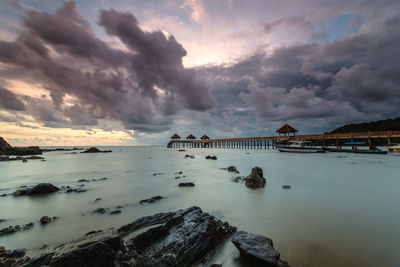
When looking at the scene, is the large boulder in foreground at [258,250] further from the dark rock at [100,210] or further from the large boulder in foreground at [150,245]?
the dark rock at [100,210]

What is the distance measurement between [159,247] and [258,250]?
6.25 feet

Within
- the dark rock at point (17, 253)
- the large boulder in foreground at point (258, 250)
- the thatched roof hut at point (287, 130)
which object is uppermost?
the thatched roof hut at point (287, 130)

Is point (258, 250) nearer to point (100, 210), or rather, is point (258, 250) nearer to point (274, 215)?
point (274, 215)

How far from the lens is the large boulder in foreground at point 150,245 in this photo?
2.50m

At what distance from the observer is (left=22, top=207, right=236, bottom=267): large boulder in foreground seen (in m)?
2.50

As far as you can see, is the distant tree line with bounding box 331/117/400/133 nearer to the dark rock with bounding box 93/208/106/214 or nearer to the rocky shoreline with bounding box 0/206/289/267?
the rocky shoreline with bounding box 0/206/289/267

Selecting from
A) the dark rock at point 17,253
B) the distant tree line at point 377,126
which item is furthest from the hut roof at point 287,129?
the distant tree line at point 377,126

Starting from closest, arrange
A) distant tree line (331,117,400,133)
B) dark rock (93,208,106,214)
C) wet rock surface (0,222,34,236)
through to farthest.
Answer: wet rock surface (0,222,34,236) → dark rock (93,208,106,214) → distant tree line (331,117,400,133)

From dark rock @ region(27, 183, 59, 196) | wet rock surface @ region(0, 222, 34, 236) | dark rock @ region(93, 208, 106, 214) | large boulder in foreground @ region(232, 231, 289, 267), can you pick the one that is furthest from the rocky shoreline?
dark rock @ region(27, 183, 59, 196)

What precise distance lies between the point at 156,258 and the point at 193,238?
2.79ft

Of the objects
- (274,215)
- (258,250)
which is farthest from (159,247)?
(274,215)

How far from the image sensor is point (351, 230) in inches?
177

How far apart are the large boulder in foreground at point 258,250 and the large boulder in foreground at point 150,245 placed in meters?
0.73

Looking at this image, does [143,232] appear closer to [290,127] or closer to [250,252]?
[250,252]
